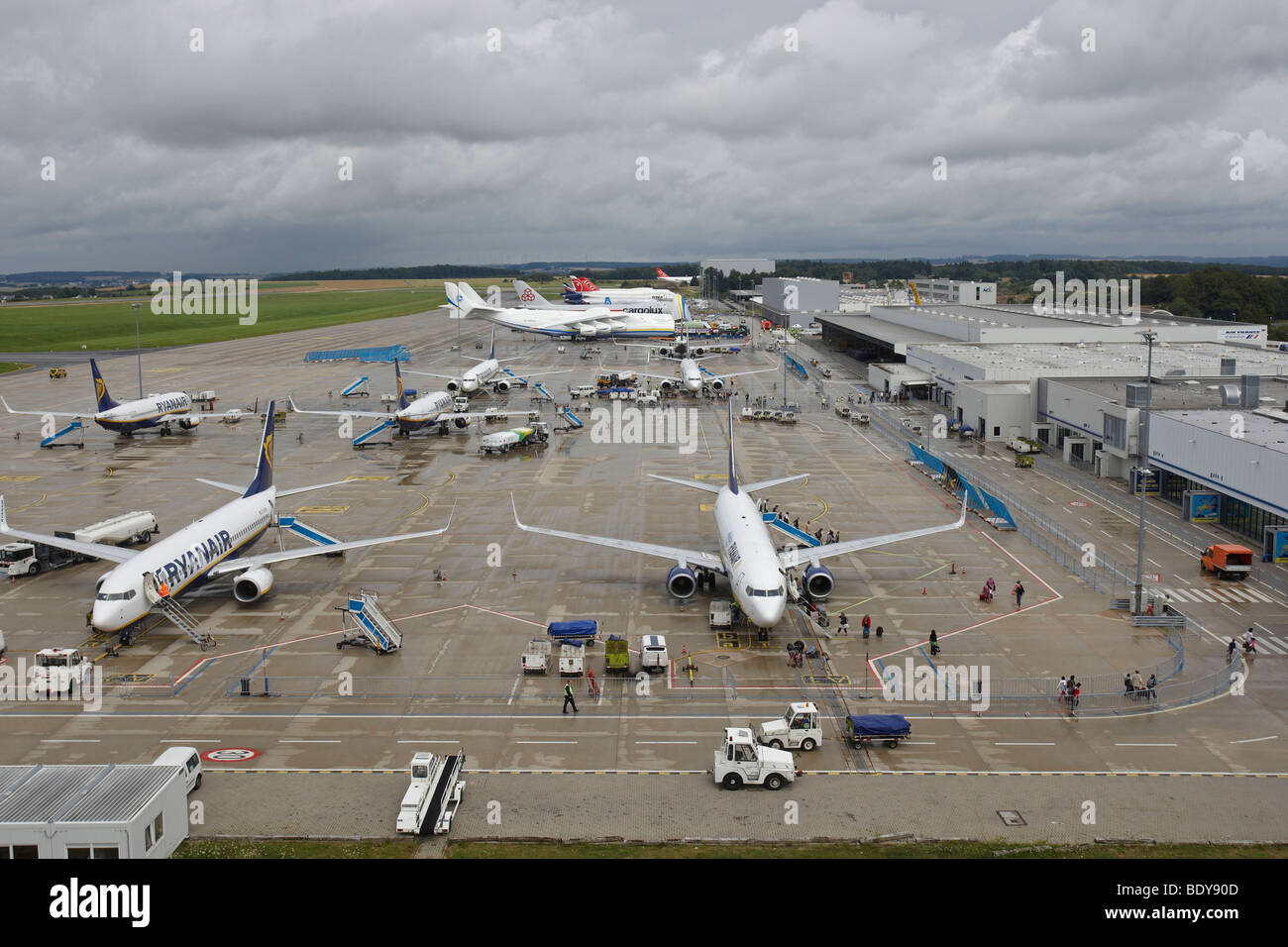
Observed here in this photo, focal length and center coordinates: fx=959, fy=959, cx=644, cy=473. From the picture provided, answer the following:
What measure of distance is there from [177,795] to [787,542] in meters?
41.7

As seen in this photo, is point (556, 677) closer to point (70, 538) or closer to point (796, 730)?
point (796, 730)

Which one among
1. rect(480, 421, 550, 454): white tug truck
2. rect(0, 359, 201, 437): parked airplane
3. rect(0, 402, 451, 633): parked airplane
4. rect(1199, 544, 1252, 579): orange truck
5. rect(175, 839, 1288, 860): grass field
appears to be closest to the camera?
rect(175, 839, 1288, 860): grass field

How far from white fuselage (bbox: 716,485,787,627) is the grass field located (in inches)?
614

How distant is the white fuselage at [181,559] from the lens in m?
44.4

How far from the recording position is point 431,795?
31.1 metres

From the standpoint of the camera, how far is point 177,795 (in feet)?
95.8

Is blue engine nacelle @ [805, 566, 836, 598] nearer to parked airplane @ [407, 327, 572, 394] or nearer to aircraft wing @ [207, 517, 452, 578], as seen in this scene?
aircraft wing @ [207, 517, 452, 578]

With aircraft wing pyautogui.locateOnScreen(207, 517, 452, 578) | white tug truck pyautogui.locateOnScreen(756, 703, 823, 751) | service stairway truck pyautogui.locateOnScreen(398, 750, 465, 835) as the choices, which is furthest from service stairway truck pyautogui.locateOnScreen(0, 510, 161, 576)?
white tug truck pyautogui.locateOnScreen(756, 703, 823, 751)

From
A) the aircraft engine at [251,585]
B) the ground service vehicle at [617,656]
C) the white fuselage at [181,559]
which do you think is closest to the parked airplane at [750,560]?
the ground service vehicle at [617,656]

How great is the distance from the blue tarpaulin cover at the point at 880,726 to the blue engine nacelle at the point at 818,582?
14800 mm

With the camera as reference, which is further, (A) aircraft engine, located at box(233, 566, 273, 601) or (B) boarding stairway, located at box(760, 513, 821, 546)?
(B) boarding stairway, located at box(760, 513, 821, 546)

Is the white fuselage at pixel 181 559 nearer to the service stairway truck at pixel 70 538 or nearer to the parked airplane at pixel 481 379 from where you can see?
the service stairway truck at pixel 70 538

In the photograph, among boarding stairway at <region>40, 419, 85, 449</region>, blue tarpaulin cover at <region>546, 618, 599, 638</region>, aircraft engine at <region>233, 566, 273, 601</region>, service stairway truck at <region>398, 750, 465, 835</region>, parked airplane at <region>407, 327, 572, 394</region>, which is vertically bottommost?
service stairway truck at <region>398, 750, 465, 835</region>

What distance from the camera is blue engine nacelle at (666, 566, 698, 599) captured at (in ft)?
169
